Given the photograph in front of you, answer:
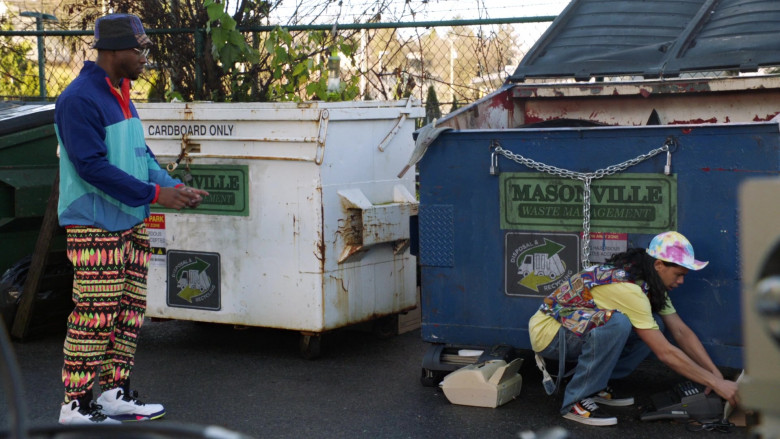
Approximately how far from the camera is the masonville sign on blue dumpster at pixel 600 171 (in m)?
4.18

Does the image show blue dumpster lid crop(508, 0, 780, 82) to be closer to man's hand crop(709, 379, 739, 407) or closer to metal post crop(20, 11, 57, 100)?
man's hand crop(709, 379, 739, 407)

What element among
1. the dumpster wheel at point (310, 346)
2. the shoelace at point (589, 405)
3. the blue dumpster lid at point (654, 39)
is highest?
the blue dumpster lid at point (654, 39)

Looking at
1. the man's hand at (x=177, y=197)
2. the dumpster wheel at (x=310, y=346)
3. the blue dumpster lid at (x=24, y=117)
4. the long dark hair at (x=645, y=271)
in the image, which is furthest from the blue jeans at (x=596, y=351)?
the blue dumpster lid at (x=24, y=117)

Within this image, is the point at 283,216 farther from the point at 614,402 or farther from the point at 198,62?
the point at 198,62

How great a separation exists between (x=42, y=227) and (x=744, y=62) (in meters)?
4.06

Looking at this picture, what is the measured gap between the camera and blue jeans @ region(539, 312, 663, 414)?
418cm

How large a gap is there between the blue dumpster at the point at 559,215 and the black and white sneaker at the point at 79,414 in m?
1.60

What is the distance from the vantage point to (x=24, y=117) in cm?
619

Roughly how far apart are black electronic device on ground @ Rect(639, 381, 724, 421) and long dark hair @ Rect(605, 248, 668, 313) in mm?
383

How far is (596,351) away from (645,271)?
402mm

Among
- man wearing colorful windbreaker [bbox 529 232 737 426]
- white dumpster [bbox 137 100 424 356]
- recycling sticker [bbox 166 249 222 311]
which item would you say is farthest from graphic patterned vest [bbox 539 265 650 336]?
recycling sticker [bbox 166 249 222 311]

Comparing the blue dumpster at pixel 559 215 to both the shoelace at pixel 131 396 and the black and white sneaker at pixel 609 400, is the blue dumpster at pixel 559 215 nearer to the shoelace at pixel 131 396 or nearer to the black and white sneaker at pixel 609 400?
the black and white sneaker at pixel 609 400

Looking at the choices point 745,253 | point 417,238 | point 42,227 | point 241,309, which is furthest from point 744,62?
point 42,227

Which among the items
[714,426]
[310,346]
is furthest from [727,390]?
[310,346]
